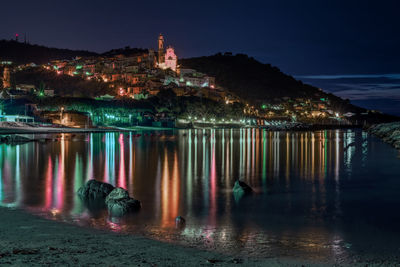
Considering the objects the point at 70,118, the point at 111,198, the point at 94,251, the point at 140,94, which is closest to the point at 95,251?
the point at 94,251

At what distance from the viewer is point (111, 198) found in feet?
36.3

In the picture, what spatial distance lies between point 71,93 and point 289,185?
5595 inches

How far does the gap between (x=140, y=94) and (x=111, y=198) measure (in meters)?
127

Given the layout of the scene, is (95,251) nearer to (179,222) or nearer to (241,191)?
(179,222)

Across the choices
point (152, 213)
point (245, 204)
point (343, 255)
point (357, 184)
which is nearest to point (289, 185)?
point (357, 184)

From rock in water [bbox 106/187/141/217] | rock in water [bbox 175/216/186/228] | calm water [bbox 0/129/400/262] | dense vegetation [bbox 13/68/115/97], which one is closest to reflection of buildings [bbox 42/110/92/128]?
dense vegetation [bbox 13/68/115/97]

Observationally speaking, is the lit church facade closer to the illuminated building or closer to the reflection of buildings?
the illuminated building

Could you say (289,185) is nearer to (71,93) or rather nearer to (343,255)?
(343,255)

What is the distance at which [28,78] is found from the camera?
16675 centimetres

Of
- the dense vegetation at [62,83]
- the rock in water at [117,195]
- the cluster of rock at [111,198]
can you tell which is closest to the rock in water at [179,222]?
the cluster of rock at [111,198]

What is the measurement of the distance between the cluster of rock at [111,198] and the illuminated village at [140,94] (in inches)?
2883

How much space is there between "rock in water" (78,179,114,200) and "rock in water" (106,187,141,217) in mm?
1176

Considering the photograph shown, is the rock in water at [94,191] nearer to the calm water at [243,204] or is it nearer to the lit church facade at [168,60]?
the calm water at [243,204]

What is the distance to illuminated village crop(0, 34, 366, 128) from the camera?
329 ft
